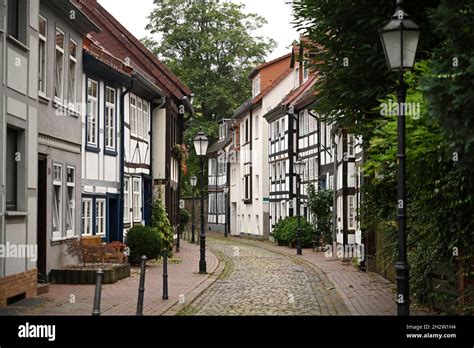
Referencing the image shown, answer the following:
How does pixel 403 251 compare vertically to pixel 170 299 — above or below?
above

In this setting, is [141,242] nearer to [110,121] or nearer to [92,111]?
[110,121]

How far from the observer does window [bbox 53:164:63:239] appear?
2016cm

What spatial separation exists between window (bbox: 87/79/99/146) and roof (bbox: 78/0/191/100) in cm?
728

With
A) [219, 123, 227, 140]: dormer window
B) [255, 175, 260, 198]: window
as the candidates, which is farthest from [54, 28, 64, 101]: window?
[219, 123, 227, 140]: dormer window

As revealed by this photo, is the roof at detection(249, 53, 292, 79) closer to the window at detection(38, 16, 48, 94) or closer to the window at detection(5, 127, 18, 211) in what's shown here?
the window at detection(38, 16, 48, 94)

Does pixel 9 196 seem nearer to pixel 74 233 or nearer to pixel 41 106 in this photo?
pixel 41 106

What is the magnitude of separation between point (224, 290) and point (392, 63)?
1059cm

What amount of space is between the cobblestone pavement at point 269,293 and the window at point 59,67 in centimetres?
567

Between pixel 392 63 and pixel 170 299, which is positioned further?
pixel 170 299

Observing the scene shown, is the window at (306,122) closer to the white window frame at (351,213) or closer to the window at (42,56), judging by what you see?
the white window frame at (351,213)

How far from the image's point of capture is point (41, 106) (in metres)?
18.6

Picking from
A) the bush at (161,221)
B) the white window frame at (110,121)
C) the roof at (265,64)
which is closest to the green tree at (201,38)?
the roof at (265,64)

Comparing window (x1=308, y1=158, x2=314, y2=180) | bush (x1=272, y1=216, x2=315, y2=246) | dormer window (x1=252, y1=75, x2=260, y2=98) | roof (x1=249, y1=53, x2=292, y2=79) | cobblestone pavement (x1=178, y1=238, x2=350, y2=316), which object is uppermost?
roof (x1=249, y1=53, x2=292, y2=79)

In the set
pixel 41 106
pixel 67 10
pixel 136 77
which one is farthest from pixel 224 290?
pixel 136 77
